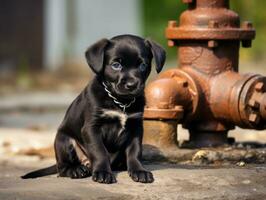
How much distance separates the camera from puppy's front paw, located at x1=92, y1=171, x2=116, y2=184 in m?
4.67

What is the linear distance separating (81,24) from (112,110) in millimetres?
12083

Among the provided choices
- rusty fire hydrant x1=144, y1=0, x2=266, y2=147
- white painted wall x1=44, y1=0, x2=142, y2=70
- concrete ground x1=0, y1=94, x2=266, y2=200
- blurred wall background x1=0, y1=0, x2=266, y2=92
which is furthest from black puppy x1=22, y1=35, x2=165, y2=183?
white painted wall x1=44, y1=0, x2=142, y2=70

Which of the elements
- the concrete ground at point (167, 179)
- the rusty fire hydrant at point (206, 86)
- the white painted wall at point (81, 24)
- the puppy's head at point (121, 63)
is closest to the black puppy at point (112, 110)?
the puppy's head at point (121, 63)

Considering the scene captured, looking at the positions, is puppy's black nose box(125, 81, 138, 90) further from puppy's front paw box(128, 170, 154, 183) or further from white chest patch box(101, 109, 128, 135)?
puppy's front paw box(128, 170, 154, 183)

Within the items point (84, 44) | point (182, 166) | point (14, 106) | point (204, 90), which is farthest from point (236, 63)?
point (84, 44)

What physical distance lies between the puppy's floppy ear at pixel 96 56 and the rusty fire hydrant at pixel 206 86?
23.4 inches

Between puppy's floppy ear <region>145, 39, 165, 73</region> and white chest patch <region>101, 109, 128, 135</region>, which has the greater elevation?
puppy's floppy ear <region>145, 39, 165, 73</region>

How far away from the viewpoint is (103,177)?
4.70m

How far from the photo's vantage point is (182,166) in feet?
17.2

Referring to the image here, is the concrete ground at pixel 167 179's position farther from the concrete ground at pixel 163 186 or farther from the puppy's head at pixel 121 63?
the puppy's head at pixel 121 63

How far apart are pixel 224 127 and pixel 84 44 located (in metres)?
11.3

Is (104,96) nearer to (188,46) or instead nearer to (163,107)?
(163,107)

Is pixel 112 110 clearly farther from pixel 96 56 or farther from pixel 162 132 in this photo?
pixel 162 132

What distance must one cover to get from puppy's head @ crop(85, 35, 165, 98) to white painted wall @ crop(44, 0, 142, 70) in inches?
427
